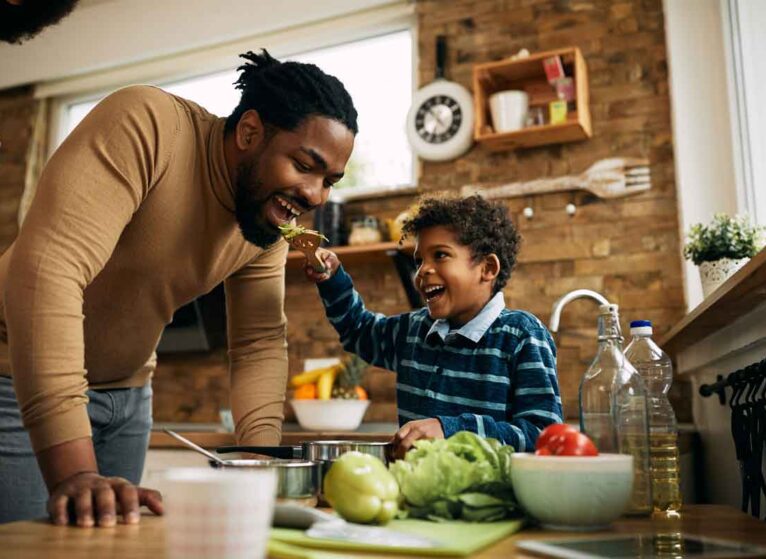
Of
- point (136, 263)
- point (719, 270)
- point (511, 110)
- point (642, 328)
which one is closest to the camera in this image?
point (642, 328)

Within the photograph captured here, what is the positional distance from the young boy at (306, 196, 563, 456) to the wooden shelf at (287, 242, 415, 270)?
105 cm

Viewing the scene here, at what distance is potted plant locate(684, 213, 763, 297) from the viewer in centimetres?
207

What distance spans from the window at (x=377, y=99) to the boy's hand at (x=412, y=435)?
2296 millimetres

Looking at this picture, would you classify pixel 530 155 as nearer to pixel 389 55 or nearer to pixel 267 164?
pixel 389 55

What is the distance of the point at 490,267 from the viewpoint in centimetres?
186

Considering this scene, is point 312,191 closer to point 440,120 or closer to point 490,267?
point 490,267

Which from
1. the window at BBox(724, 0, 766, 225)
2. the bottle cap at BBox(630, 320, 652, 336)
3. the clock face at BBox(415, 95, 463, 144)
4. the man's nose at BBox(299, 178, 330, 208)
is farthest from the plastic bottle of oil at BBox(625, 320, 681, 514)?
the clock face at BBox(415, 95, 463, 144)

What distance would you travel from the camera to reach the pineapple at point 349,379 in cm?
300

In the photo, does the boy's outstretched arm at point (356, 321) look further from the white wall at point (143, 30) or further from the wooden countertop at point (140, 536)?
the white wall at point (143, 30)

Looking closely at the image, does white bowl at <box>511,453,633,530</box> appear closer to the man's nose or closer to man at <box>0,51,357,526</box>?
man at <box>0,51,357,526</box>

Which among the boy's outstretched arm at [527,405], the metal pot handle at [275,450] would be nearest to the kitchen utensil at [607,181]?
the boy's outstretched arm at [527,405]

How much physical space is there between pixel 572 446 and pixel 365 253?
239 centimetres

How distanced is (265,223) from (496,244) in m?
0.68

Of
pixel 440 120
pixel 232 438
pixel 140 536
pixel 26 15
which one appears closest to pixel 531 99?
pixel 440 120
